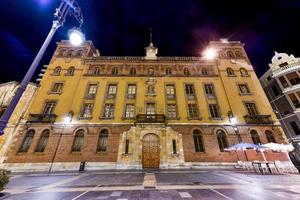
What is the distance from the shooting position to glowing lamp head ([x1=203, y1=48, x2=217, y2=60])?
22.4 meters

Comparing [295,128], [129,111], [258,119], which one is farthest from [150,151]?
[295,128]

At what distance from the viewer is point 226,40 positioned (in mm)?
24641

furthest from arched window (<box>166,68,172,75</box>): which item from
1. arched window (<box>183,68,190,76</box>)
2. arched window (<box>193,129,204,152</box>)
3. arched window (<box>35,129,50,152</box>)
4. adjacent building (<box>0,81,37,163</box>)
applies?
adjacent building (<box>0,81,37,163</box>)

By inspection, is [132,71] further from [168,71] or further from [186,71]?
[186,71]

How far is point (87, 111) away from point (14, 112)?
9.27 m

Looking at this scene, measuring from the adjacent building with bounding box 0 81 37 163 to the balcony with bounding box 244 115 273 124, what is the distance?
90.3 ft

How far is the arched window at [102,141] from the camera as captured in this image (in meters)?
16.0

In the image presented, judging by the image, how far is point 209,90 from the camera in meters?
19.9

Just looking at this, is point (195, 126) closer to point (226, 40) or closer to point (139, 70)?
point (139, 70)

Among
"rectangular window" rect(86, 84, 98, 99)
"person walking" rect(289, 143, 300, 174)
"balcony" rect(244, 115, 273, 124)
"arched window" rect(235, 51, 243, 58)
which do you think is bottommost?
"person walking" rect(289, 143, 300, 174)

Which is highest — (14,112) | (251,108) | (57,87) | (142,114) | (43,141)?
(57,87)

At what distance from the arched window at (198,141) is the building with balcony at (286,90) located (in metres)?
13.7

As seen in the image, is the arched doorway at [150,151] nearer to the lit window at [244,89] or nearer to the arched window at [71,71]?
the lit window at [244,89]

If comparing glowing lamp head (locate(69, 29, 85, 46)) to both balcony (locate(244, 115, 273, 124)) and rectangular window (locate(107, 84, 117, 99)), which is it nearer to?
rectangular window (locate(107, 84, 117, 99))
